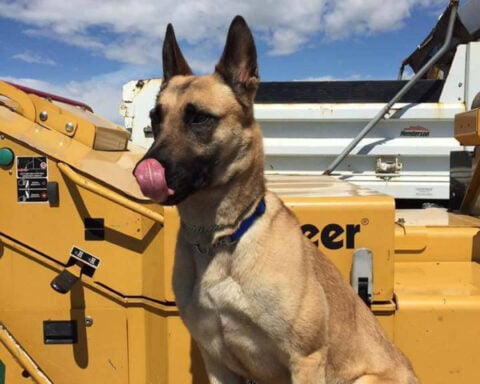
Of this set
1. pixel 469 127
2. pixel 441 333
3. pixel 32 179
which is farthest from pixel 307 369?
pixel 469 127

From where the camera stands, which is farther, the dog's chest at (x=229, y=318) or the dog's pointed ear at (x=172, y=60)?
the dog's pointed ear at (x=172, y=60)

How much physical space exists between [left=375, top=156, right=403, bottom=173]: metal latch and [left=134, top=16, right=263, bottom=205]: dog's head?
101 inches

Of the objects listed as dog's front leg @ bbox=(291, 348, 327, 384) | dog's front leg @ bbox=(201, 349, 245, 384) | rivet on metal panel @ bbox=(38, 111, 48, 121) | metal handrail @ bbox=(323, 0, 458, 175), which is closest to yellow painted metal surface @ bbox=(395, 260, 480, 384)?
dog's front leg @ bbox=(291, 348, 327, 384)

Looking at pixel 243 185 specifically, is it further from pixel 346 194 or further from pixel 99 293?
pixel 99 293

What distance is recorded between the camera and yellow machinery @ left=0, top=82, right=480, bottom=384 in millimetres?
2113

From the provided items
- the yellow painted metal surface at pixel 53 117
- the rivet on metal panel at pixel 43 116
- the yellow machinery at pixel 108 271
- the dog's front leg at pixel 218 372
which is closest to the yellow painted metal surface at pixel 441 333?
the yellow machinery at pixel 108 271

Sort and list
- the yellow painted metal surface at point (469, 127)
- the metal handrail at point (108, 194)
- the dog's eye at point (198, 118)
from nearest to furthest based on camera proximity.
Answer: the dog's eye at point (198, 118) → the metal handrail at point (108, 194) → the yellow painted metal surface at point (469, 127)

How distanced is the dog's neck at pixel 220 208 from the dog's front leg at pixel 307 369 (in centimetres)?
49

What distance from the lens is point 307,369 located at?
1.73 metres

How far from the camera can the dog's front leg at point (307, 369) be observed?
68.2 inches

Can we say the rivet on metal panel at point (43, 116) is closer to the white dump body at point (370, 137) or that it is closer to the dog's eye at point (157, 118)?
the dog's eye at point (157, 118)

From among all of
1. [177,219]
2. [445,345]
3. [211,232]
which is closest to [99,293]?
[177,219]

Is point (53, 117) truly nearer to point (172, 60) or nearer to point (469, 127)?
point (172, 60)

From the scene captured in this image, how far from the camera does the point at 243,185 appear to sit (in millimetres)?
1773
